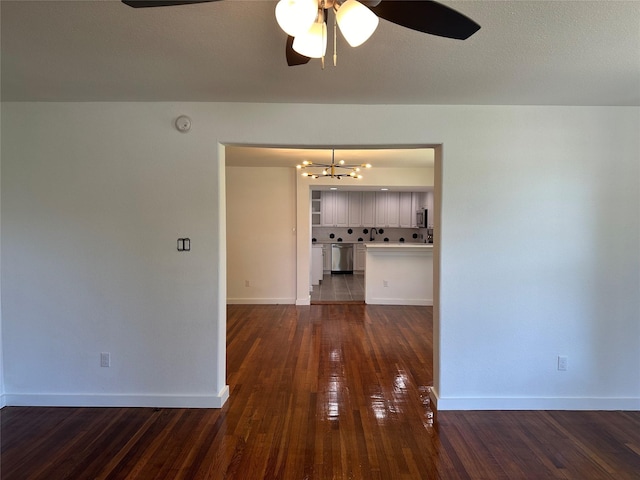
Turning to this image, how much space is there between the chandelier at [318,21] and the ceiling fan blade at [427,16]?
0.17 ft

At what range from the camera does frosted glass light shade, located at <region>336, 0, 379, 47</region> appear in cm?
107

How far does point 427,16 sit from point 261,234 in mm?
4826

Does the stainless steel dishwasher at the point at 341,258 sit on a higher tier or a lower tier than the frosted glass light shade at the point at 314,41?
lower

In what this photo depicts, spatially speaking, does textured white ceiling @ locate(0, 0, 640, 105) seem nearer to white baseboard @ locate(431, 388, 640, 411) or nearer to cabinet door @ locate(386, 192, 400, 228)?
white baseboard @ locate(431, 388, 640, 411)

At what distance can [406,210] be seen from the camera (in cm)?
871

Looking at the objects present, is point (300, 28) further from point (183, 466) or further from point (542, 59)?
point (183, 466)

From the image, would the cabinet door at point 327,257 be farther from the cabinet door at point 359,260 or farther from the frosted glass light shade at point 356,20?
the frosted glass light shade at point 356,20

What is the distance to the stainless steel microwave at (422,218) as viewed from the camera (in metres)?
8.39

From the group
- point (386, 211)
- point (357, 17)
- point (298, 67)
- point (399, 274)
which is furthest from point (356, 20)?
point (386, 211)

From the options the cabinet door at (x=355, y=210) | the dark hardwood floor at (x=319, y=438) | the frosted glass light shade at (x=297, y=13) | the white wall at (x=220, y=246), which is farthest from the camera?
the cabinet door at (x=355, y=210)

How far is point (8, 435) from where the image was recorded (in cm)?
216

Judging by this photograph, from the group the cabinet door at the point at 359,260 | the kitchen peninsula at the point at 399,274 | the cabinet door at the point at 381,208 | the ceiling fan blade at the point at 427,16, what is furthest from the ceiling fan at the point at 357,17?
the cabinet door at the point at 359,260

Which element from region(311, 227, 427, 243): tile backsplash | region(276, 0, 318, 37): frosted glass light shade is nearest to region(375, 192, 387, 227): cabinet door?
region(311, 227, 427, 243): tile backsplash

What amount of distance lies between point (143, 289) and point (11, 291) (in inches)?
38.6
